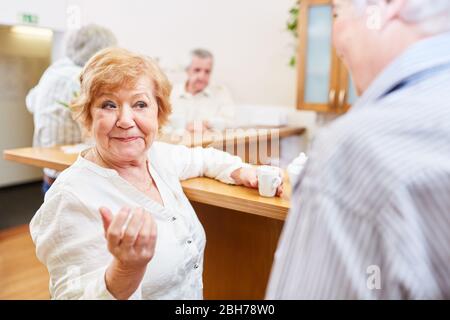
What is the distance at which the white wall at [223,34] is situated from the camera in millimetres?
684

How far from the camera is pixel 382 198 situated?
299 mm

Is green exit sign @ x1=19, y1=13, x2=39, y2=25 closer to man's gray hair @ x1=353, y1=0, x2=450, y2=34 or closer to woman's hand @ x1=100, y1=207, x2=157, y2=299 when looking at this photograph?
woman's hand @ x1=100, y1=207, x2=157, y2=299

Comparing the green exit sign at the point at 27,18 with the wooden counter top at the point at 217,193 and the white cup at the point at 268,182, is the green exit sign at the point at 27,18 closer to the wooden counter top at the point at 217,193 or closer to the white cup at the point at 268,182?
the wooden counter top at the point at 217,193

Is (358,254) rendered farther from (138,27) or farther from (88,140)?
(138,27)

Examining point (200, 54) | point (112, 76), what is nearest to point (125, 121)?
point (112, 76)

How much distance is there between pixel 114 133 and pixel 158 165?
108 mm

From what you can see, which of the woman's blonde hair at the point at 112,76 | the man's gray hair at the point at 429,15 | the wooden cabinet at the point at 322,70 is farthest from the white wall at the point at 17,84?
the wooden cabinet at the point at 322,70

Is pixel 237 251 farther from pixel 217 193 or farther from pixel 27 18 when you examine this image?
pixel 27 18

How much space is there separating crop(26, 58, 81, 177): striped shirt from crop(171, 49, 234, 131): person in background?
0.55ft

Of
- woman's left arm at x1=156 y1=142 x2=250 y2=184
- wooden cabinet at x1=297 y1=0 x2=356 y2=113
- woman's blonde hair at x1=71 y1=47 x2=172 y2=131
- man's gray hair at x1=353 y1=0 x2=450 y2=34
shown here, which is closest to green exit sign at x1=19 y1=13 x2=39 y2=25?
woman's blonde hair at x1=71 y1=47 x2=172 y2=131

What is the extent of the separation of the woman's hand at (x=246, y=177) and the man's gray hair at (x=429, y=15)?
1.23 feet

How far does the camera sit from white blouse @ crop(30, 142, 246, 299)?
0.50 m

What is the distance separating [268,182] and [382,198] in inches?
14.2

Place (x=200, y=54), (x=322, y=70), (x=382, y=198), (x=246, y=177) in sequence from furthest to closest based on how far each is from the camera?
(x=322, y=70), (x=200, y=54), (x=246, y=177), (x=382, y=198)
